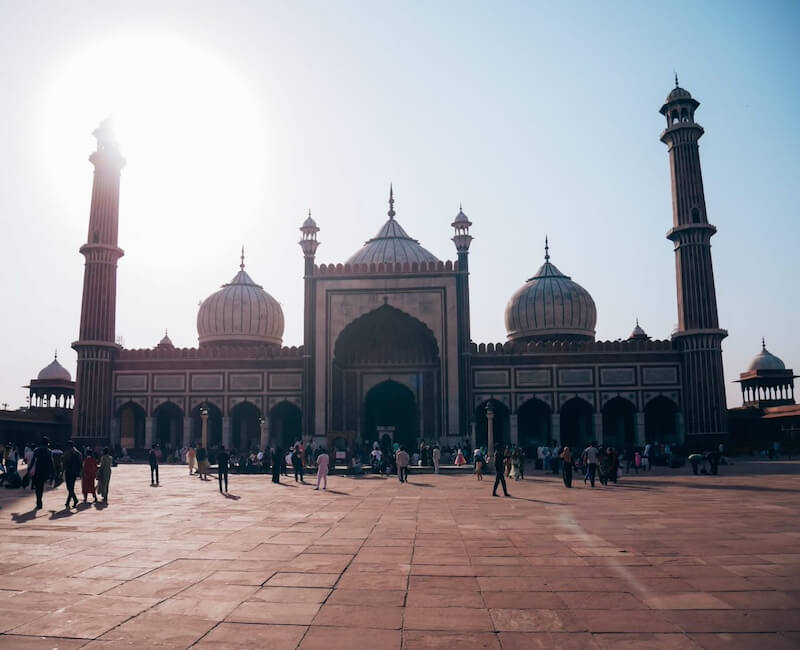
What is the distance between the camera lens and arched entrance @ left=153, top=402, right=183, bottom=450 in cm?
3478

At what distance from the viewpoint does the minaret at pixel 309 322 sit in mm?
30875

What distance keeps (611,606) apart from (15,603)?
172 inches

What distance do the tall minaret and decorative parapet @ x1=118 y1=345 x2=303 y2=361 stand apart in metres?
17.8

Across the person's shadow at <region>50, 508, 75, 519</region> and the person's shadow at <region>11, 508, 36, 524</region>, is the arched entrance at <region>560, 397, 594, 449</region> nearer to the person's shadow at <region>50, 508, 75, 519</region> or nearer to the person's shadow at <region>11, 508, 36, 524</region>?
the person's shadow at <region>50, 508, 75, 519</region>

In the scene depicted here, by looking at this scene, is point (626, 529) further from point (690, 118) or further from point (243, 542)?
point (690, 118)

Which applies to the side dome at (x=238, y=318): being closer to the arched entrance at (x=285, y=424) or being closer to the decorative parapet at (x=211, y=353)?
the decorative parapet at (x=211, y=353)

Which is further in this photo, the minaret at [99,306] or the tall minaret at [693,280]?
the minaret at [99,306]

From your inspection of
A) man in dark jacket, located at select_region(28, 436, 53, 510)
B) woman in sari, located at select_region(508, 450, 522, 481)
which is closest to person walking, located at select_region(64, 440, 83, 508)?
man in dark jacket, located at select_region(28, 436, 53, 510)

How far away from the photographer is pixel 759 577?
6.06 metres

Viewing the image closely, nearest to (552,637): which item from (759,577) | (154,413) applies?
(759,577)

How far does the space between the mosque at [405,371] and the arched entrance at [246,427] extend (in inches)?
A: 2.8

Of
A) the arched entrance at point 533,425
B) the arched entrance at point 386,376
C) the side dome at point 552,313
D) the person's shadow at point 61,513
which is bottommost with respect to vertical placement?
the person's shadow at point 61,513

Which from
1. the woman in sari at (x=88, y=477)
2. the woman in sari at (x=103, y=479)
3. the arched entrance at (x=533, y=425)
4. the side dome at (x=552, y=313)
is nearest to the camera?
the woman in sari at (x=88, y=477)

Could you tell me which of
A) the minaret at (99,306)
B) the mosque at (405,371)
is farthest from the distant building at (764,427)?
the minaret at (99,306)
